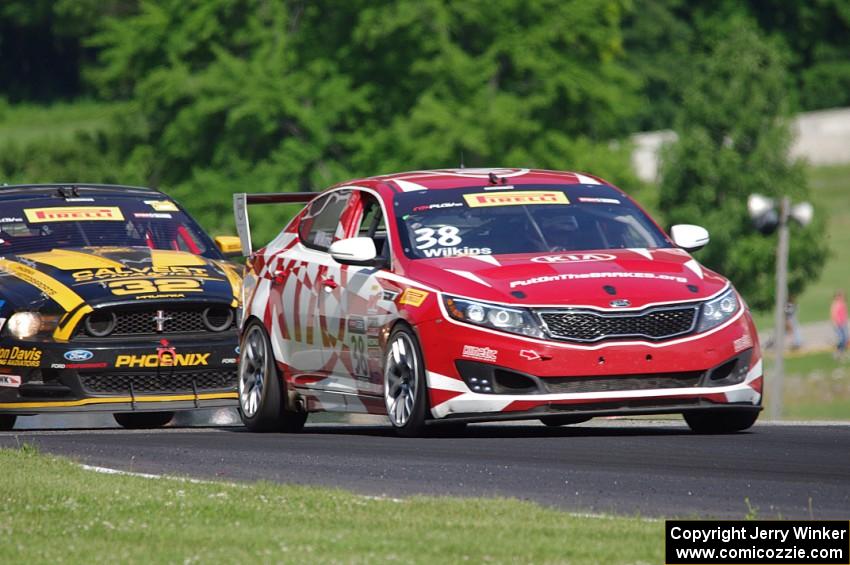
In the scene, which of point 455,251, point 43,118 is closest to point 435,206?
point 455,251

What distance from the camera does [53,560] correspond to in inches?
305

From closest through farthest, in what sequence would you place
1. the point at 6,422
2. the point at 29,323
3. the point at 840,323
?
1. the point at 29,323
2. the point at 6,422
3. the point at 840,323

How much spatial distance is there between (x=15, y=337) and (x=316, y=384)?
2460 millimetres

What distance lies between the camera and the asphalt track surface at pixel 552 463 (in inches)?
376

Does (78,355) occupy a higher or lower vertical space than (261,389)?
higher

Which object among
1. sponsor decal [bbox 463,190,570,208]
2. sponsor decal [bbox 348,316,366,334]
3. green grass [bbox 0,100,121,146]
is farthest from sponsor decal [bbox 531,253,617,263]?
green grass [bbox 0,100,121,146]

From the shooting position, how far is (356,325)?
1363cm

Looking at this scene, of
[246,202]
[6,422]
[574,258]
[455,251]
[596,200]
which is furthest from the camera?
[6,422]

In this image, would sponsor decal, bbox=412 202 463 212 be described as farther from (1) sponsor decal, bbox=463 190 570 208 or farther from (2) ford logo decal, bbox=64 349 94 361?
(2) ford logo decal, bbox=64 349 94 361

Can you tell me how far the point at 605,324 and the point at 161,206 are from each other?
6275 millimetres

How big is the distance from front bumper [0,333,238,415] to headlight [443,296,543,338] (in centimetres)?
381

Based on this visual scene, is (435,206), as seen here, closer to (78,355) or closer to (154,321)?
(154,321)

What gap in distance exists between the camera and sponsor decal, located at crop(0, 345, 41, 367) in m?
15.5

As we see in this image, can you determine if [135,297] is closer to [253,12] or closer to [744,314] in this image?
[744,314]
